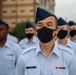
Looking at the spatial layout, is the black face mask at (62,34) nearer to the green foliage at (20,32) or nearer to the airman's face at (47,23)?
the airman's face at (47,23)

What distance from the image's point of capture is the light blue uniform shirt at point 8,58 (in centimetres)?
536

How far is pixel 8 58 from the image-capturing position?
5.43 m

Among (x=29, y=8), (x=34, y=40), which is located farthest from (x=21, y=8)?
(x=34, y=40)

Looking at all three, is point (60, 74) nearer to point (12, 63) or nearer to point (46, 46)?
point (46, 46)

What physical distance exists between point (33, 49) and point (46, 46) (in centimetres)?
16

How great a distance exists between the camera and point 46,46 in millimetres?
3816

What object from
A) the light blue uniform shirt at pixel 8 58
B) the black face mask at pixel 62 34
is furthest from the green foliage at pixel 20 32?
the light blue uniform shirt at pixel 8 58

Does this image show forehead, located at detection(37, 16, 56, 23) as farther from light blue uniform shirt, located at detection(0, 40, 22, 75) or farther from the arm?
light blue uniform shirt, located at detection(0, 40, 22, 75)

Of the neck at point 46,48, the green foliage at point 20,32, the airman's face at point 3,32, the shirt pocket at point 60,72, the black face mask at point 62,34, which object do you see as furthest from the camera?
the green foliage at point 20,32

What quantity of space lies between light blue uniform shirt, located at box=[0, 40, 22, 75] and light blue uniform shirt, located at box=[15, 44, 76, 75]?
155cm

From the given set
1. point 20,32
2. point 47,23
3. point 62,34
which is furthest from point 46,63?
point 20,32

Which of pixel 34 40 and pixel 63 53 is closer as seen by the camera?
pixel 63 53

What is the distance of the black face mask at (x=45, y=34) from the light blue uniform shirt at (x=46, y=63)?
0.11 m

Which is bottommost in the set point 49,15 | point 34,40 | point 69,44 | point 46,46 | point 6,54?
point 34,40
